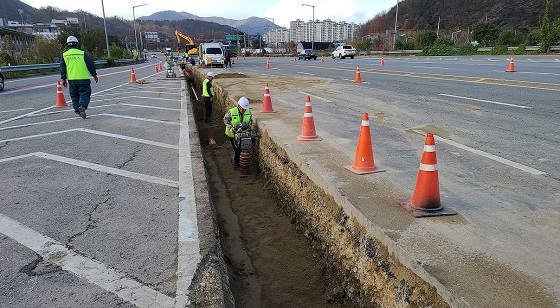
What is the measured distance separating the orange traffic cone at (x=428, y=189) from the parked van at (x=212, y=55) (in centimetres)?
2979

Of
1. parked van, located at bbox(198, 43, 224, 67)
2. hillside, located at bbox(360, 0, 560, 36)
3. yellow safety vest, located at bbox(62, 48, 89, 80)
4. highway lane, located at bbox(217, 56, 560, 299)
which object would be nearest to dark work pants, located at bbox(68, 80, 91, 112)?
yellow safety vest, located at bbox(62, 48, 89, 80)

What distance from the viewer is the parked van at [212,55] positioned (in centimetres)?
3185

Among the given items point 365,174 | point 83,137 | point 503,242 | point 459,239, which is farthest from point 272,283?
point 83,137

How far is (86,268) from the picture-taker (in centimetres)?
297

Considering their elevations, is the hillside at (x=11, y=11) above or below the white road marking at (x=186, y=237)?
above

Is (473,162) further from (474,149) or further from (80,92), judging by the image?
(80,92)

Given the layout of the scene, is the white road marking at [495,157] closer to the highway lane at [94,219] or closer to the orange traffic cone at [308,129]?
the orange traffic cone at [308,129]

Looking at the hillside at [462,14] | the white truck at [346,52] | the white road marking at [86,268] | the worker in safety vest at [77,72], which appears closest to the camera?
the white road marking at [86,268]

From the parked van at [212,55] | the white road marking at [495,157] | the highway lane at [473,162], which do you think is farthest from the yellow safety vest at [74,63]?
the parked van at [212,55]

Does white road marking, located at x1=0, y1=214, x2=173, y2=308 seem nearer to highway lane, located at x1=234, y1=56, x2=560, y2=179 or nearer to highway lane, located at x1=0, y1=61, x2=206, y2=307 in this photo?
highway lane, located at x1=0, y1=61, x2=206, y2=307

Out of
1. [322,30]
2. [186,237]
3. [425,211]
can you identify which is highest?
[322,30]

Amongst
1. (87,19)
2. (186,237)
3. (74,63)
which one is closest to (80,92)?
(74,63)

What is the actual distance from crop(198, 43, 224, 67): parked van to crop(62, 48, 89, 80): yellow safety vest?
2288 cm

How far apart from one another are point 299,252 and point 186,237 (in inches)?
58.4
